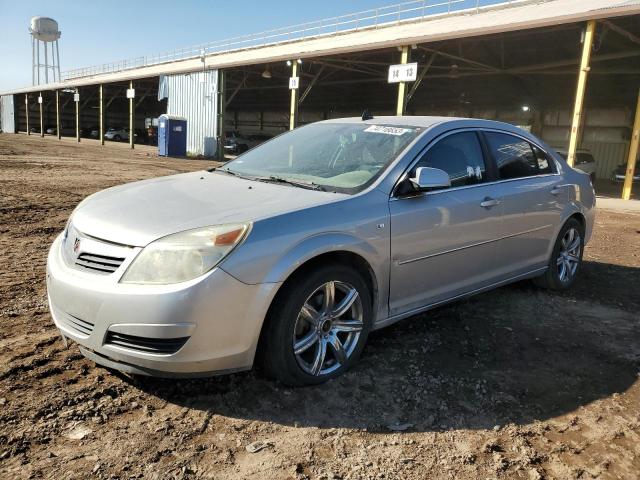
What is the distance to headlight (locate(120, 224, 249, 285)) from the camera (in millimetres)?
2525

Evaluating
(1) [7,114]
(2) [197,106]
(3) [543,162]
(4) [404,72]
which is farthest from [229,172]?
(1) [7,114]

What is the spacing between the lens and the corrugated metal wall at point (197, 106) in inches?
1073

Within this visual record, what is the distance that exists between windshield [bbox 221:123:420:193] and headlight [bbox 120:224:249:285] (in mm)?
1012

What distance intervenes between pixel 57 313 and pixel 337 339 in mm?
1567

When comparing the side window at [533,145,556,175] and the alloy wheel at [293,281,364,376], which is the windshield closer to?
the alloy wheel at [293,281,364,376]

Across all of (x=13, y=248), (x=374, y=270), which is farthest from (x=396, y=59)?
(x=374, y=270)

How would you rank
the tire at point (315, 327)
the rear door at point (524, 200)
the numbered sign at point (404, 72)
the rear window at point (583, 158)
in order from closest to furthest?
the tire at point (315, 327), the rear door at point (524, 200), the numbered sign at point (404, 72), the rear window at point (583, 158)

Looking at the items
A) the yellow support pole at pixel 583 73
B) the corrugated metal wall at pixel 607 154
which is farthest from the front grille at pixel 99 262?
the corrugated metal wall at pixel 607 154

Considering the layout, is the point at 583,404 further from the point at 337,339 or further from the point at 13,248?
the point at 13,248

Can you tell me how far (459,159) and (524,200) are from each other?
83cm

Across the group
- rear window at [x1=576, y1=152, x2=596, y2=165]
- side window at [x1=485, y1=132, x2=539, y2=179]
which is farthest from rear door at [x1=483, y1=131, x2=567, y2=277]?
rear window at [x1=576, y1=152, x2=596, y2=165]

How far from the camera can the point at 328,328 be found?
3.06 meters

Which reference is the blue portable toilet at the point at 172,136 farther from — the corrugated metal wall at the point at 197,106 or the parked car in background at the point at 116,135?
the parked car in background at the point at 116,135

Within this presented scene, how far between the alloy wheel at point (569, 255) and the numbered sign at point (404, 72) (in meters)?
12.3
